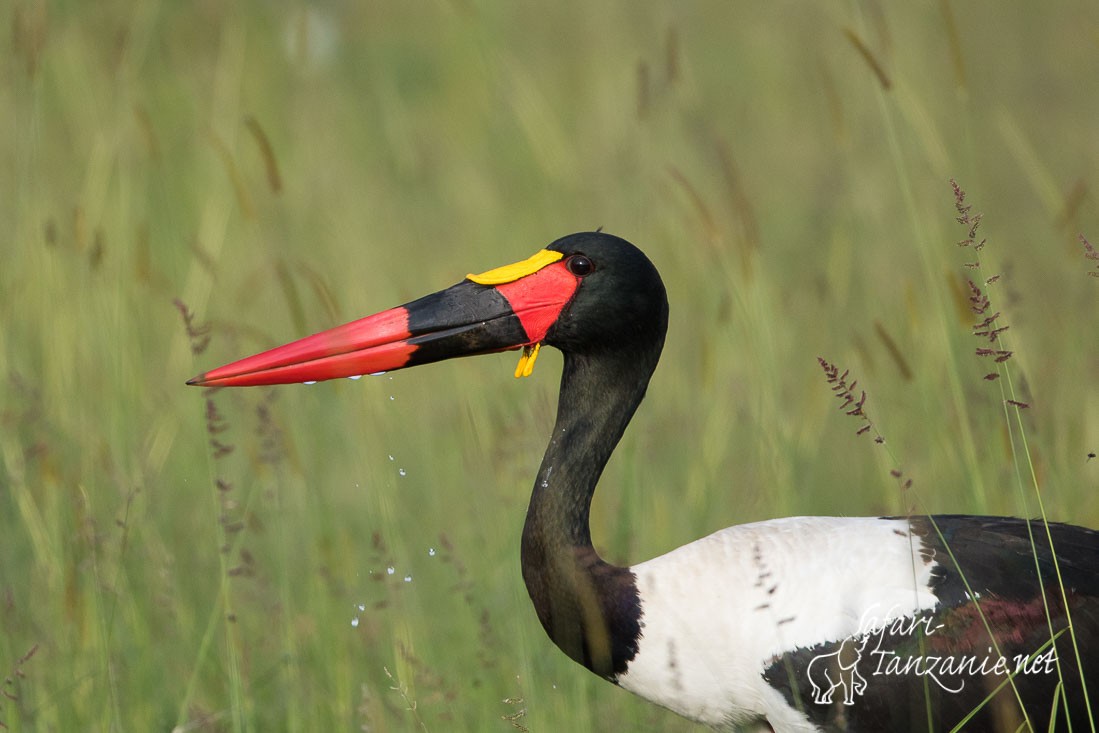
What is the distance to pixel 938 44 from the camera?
891 cm

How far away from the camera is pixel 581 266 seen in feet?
11.0

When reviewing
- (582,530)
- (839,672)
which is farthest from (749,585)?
(582,530)

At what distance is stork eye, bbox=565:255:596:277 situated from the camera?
11.0 ft

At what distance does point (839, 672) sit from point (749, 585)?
0.84 ft

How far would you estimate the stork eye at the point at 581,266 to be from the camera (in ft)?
11.0

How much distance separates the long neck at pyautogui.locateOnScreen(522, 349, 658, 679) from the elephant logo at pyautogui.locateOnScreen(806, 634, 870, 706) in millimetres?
385

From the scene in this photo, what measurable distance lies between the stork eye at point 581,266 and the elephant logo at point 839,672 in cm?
94

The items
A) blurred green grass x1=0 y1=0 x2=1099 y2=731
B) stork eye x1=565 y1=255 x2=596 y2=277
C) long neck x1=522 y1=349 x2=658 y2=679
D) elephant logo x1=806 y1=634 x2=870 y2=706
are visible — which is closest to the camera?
elephant logo x1=806 y1=634 x2=870 y2=706

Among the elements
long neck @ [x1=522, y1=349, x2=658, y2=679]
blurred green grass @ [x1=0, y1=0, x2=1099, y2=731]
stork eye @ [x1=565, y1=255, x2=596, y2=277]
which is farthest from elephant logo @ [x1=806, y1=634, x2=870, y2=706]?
stork eye @ [x1=565, y1=255, x2=596, y2=277]

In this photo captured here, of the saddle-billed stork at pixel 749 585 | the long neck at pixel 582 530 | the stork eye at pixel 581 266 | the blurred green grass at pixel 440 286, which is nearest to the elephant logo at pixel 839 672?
the saddle-billed stork at pixel 749 585

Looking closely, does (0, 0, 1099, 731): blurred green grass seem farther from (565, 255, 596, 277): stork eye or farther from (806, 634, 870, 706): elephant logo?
(806, 634, 870, 706): elephant logo

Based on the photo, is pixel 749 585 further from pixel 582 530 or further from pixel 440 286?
pixel 440 286

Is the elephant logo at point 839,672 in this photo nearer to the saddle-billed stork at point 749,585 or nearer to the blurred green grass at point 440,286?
the saddle-billed stork at point 749,585

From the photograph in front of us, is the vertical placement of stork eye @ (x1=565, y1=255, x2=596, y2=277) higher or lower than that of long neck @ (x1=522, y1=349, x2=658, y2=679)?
higher
